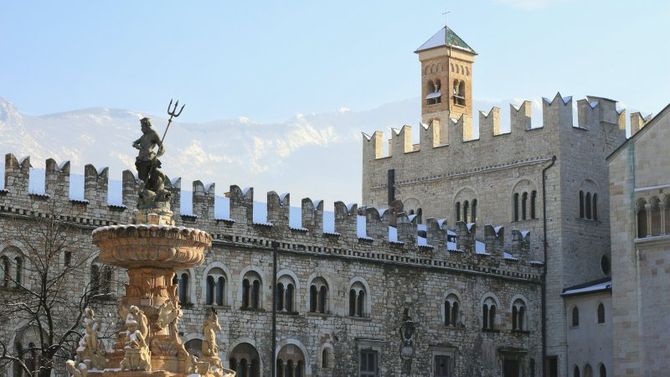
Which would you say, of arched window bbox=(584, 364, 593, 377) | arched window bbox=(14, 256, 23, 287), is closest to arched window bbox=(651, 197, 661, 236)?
arched window bbox=(584, 364, 593, 377)

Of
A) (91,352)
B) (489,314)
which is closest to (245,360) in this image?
(489,314)

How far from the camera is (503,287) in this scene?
59469mm

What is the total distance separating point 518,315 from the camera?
2361 inches

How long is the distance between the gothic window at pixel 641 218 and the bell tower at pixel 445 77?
48.4ft

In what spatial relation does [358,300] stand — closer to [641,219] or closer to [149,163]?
[641,219]

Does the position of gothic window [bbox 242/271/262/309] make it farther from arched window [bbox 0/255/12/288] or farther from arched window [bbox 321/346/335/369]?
arched window [bbox 0/255/12/288]

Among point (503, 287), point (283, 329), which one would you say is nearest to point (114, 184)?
point (283, 329)

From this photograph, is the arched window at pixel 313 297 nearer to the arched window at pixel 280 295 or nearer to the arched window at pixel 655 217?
the arched window at pixel 280 295

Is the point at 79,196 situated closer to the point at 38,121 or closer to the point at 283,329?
the point at 283,329

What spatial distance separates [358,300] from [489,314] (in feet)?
23.4

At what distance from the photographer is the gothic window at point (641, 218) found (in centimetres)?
5419

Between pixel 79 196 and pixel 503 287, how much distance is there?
19.9 metres

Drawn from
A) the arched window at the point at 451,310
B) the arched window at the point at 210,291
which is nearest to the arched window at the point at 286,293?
the arched window at the point at 210,291

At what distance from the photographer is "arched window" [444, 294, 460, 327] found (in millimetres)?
57000
